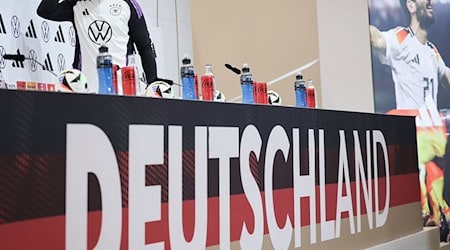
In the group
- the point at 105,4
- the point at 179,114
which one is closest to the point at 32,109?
the point at 179,114

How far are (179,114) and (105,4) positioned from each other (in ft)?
5.99

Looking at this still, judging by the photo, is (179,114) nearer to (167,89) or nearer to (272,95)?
(167,89)

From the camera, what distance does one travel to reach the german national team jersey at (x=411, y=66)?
15.2ft

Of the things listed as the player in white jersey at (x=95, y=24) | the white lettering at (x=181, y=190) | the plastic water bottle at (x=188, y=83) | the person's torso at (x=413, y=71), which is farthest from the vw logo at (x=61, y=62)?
the person's torso at (x=413, y=71)

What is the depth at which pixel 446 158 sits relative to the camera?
4.54 meters

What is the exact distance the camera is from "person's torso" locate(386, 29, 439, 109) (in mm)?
4621

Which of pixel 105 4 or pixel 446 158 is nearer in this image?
pixel 105 4

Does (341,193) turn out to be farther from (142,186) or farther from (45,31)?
(45,31)

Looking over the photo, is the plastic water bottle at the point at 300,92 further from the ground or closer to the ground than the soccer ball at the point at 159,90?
further from the ground

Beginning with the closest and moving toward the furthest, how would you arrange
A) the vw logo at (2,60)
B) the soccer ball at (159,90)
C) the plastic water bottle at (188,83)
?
1. the soccer ball at (159,90)
2. the plastic water bottle at (188,83)
3. the vw logo at (2,60)

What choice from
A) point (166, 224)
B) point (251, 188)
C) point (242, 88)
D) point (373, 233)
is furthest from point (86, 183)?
point (373, 233)

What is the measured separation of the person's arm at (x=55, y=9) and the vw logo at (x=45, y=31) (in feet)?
0.44

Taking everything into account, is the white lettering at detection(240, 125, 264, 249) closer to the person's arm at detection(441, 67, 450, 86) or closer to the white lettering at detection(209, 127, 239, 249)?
the white lettering at detection(209, 127, 239, 249)

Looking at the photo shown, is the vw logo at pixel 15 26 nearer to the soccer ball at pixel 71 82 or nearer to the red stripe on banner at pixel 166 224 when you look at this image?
the soccer ball at pixel 71 82
